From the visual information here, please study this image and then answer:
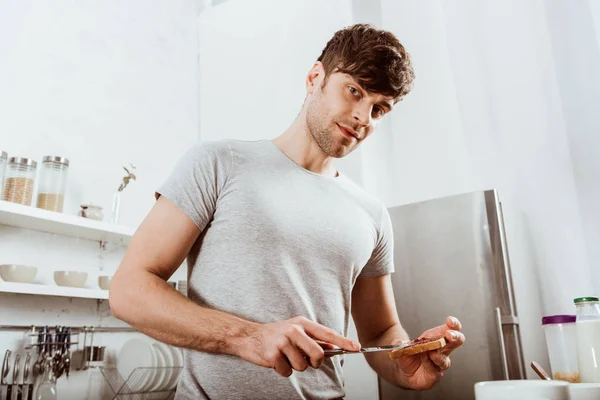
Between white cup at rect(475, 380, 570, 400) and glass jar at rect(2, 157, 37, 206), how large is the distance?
1615mm

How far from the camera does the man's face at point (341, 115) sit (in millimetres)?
1289

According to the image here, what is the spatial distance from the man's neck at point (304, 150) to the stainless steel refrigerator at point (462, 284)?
33.2 inches

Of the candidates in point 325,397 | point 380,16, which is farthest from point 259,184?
point 380,16

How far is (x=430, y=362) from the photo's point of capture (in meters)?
1.09

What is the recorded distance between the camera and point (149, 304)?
37.4 inches

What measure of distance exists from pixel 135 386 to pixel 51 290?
18.4 inches

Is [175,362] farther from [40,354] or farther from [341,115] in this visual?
[341,115]

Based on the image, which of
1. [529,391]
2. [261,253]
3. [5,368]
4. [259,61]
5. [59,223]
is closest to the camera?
[529,391]

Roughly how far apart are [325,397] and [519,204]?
1662 mm

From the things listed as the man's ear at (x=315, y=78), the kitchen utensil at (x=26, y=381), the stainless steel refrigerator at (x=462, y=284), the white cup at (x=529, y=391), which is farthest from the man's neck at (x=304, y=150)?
the kitchen utensil at (x=26, y=381)

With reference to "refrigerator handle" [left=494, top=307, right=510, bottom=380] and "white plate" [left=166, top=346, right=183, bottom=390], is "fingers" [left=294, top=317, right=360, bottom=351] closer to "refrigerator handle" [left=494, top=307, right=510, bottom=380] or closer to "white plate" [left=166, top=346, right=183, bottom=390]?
"refrigerator handle" [left=494, top=307, right=510, bottom=380]

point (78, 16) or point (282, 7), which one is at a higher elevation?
point (282, 7)

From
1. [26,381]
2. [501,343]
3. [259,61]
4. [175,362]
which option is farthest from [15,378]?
[259,61]

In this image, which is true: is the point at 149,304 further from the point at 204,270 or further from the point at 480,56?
the point at 480,56
